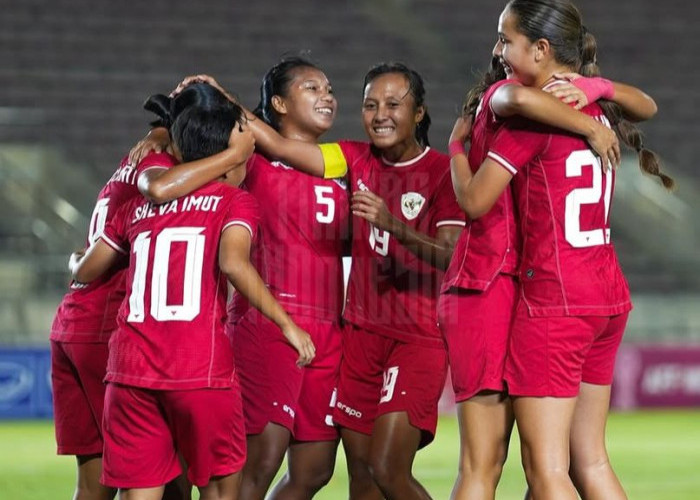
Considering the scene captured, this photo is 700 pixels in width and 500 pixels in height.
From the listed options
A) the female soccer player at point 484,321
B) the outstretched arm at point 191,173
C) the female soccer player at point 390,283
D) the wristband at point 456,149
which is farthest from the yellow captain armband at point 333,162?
the female soccer player at point 484,321

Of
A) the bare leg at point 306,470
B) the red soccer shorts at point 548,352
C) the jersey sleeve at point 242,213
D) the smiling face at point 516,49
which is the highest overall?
the smiling face at point 516,49

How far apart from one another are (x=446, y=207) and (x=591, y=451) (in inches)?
52.7

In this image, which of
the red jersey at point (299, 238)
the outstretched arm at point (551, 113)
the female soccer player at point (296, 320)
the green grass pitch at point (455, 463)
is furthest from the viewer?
the green grass pitch at point (455, 463)

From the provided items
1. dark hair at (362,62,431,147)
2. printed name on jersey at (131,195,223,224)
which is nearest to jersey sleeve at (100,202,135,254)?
printed name on jersey at (131,195,223,224)

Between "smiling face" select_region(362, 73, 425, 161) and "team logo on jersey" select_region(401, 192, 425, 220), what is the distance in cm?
20

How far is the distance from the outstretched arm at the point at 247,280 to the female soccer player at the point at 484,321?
547 millimetres

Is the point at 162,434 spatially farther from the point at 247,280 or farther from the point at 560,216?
the point at 560,216

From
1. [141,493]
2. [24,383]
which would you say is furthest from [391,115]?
[24,383]

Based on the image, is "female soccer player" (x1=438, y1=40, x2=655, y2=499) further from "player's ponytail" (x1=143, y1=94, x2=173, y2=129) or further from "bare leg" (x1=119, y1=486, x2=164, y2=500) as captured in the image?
"player's ponytail" (x1=143, y1=94, x2=173, y2=129)

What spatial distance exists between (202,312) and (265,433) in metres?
1.02

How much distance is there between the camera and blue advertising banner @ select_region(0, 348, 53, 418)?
11.8 meters

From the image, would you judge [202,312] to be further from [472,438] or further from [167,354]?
[472,438]

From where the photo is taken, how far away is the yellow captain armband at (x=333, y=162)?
5.53 metres

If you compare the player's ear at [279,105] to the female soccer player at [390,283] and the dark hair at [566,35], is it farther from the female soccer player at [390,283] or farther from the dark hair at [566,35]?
the dark hair at [566,35]
